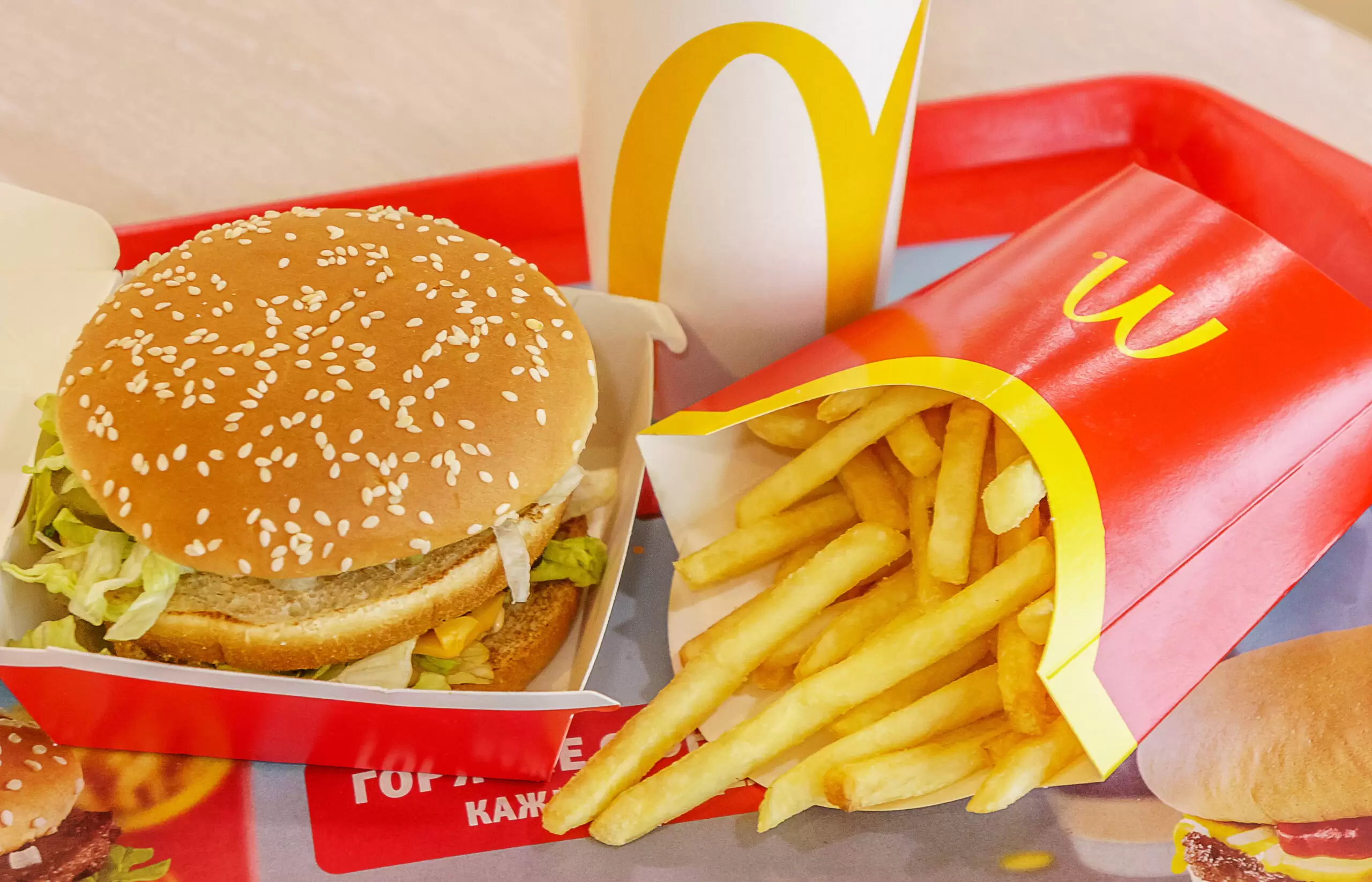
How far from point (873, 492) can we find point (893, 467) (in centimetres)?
9

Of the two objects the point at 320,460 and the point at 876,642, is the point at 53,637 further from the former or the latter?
the point at 876,642

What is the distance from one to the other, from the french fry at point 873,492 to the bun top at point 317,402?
14.0 inches

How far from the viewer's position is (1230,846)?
1217 millimetres

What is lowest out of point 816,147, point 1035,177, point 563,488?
point 563,488

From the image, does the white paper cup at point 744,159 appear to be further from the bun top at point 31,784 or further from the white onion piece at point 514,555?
the bun top at point 31,784

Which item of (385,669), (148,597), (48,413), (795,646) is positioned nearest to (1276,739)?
(795,646)

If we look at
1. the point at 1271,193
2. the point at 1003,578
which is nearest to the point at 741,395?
the point at 1003,578

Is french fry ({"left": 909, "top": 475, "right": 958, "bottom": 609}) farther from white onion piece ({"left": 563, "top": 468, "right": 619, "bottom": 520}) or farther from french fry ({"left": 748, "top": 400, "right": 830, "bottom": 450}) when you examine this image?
white onion piece ({"left": 563, "top": 468, "right": 619, "bottom": 520})

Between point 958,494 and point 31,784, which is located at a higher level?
point 958,494

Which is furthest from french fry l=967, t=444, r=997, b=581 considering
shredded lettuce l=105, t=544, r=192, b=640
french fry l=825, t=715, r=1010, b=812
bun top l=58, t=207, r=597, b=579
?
shredded lettuce l=105, t=544, r=192, b=640

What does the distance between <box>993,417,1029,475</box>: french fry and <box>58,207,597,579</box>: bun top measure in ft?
1.66

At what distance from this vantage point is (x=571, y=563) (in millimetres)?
1454

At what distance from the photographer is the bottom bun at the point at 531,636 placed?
1.38 metres

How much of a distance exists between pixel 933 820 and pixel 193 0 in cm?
246
